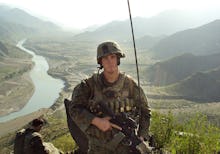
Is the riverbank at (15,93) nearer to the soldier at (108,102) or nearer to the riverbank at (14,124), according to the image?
the riverbank at (14,124)

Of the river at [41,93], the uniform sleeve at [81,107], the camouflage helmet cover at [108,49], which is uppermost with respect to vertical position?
the camouflage helmet cover at [108,49]

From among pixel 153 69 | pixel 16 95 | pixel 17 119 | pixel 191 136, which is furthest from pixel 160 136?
pixel 153 69

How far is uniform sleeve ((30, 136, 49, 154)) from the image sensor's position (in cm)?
1055

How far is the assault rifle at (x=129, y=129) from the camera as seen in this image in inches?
203

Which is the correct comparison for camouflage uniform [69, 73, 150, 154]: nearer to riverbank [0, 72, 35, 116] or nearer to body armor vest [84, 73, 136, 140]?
body armor vest [84, 73, 136, 140]

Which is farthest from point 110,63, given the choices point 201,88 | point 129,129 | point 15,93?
point 15,93

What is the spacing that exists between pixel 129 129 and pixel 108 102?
612 mm

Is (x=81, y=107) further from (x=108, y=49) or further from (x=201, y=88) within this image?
(x=201, y=88)

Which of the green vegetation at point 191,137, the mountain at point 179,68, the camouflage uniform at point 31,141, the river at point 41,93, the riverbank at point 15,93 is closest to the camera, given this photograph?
the camouflage uniform at point 31,141

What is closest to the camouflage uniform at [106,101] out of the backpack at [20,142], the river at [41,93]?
the backpack at [20,142]

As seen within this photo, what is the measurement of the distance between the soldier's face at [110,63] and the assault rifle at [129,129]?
0.54 metres

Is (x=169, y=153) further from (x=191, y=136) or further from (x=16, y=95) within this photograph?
(x=16, y=95)

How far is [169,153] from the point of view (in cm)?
1496

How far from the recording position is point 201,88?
11419 centimetres
